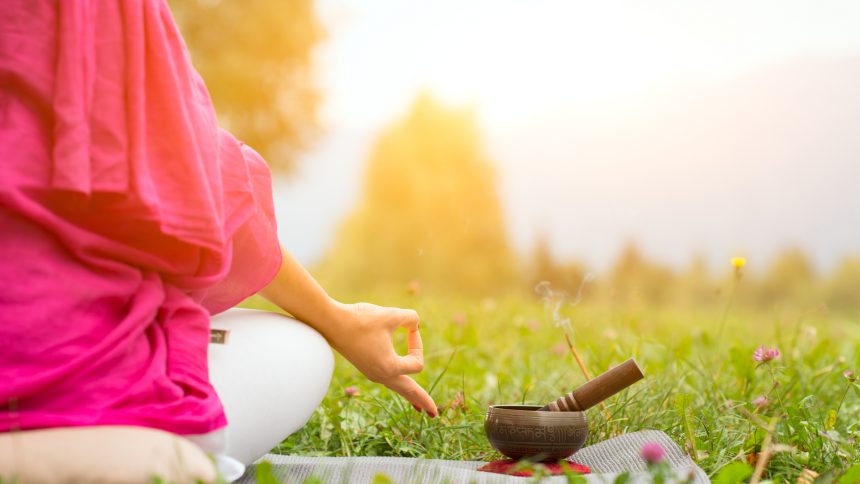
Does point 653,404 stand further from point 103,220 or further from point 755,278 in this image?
point 755,278

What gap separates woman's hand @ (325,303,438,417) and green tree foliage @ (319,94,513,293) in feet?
45.4

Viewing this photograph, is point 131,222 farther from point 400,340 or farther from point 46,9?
point 400,340

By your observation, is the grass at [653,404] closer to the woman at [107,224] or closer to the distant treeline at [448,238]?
the woman at [107,224]

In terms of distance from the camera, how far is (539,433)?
1843 millimetres

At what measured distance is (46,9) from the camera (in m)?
1.41

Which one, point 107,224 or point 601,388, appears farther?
point 601,388

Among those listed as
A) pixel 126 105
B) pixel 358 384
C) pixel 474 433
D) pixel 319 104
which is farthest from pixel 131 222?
pixel 319 104

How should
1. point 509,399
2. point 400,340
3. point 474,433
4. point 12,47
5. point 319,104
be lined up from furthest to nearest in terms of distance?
point 319,104
point 400,340
point 509,399
point 474,433
point 12,47

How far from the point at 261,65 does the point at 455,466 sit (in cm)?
1167

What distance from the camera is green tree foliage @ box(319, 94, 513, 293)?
639 inches

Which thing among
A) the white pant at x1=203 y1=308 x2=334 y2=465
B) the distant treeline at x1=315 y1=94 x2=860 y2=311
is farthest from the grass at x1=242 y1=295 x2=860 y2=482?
the distant treeline at x1=315 y1=94 x2=860 y2=311

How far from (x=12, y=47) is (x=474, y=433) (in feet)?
4.77

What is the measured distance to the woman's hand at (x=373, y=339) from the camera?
190cm

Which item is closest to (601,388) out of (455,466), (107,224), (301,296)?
(455,466)
